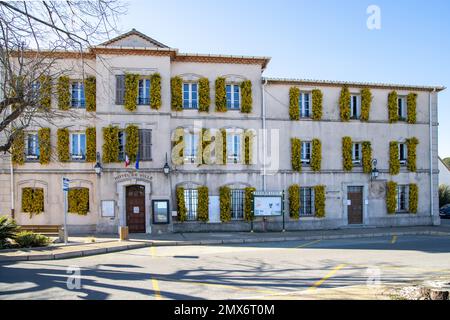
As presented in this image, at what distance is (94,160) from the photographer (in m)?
19.0

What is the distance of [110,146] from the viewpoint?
18.7m

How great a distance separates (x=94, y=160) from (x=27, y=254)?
7507 millimetres

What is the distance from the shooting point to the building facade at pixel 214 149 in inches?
737

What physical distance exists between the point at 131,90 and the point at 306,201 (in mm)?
11961

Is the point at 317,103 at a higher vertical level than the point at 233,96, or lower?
lower

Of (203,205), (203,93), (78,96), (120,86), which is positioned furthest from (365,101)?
(78,96)

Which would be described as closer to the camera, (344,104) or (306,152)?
(306,152)

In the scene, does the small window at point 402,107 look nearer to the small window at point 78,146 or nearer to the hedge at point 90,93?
the hedge at point 90,93

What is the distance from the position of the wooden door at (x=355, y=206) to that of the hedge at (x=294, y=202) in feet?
11.6

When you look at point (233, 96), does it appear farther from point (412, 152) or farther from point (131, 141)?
point (412, 152)

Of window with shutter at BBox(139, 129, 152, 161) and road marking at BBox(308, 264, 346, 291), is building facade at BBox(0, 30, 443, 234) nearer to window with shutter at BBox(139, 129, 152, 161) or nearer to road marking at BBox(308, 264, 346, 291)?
window with shutter at BBox(139, 129, 152, 161)

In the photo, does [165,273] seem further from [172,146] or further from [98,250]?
[172,146]

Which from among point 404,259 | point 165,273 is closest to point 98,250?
point 165,273

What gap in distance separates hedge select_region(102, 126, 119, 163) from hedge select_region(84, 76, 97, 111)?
150cm
